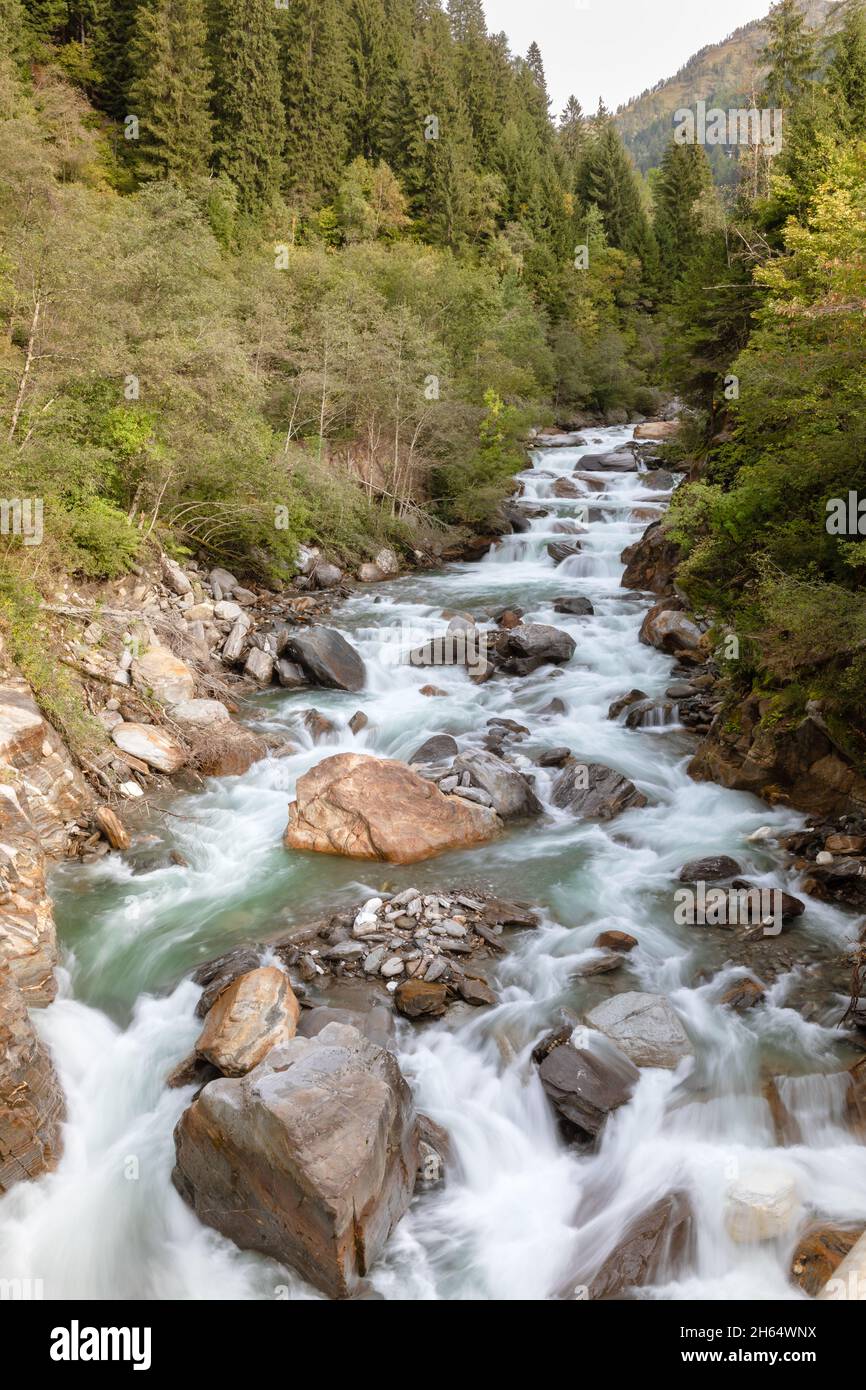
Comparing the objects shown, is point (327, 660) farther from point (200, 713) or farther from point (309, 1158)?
point (309, 1158)

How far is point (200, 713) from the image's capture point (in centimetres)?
1234

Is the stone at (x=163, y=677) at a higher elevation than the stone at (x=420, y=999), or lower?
higher

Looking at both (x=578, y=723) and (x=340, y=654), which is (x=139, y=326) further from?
(x=578, y=723)

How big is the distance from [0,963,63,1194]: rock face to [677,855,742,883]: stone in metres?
6.68

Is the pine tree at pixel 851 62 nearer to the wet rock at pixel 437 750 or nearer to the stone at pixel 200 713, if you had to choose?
the wet rock at pixel 437 750

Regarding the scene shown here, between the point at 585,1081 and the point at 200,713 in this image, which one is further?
the point at 200,713

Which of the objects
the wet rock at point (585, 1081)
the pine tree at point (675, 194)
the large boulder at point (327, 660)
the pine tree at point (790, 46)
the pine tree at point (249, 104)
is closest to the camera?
the wet rock at point (585, 1081)

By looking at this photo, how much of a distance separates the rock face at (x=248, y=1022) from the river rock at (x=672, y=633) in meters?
11.4

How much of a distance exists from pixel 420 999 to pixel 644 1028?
1.95 metres

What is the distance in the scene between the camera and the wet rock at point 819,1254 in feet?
16.2

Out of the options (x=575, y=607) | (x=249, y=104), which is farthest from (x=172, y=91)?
(x=575, y=607)

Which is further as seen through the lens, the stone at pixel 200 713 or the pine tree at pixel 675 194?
the pine tree at pixel 675 194

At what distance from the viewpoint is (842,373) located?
1000 cm

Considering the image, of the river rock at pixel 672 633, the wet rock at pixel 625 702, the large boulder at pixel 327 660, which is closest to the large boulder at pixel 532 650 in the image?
the river rock at pixel 672 633
